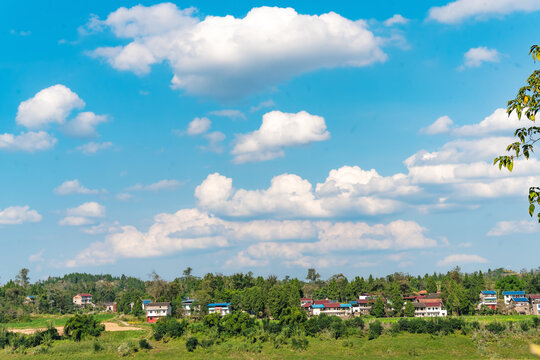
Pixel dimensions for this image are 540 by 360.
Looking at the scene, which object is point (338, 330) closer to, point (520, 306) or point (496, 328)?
point (496, 328)

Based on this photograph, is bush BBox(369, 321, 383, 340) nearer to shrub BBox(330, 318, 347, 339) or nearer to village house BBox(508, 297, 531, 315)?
shrub BBox(330, 318, 347, 339)

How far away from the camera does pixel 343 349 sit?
88750mm

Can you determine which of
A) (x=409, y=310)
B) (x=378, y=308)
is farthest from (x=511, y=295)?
(x=378, y=308)

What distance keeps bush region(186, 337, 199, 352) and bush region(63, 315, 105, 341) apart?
949 inches

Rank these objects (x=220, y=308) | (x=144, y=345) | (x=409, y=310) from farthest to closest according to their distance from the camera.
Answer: (x=220, y=308) < (x=409, y=310) < (x=144, y=345)

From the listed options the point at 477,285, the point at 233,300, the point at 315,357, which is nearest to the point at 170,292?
the point at 233,300

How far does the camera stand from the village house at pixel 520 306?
145500 mm

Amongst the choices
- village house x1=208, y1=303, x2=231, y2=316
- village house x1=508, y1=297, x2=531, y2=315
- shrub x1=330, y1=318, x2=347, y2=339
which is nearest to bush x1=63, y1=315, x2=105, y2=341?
village house x1=208, y1=303, x2=231, y2=316

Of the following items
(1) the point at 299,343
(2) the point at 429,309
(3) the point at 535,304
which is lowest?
(3) the point at 535,304

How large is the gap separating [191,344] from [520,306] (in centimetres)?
10781

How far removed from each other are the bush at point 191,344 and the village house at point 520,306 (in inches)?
4010

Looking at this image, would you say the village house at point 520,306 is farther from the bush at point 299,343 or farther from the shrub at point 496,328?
the bush at point 299,343

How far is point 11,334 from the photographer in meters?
98.6

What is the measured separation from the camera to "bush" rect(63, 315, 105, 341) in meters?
99.4
